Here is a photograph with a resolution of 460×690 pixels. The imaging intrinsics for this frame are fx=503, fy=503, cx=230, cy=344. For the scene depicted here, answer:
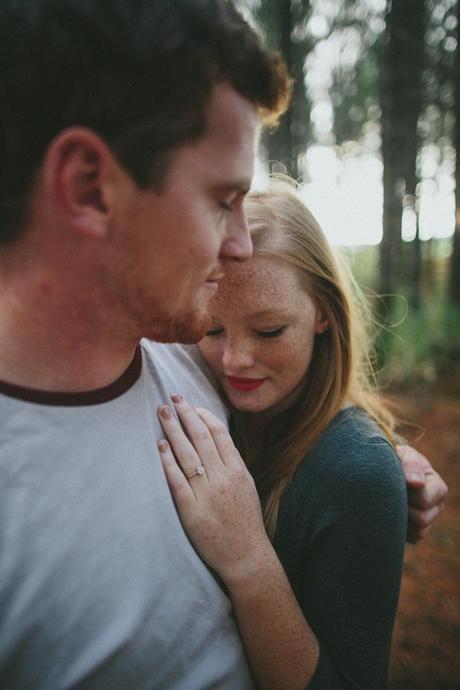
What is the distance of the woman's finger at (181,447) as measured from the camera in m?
1.47

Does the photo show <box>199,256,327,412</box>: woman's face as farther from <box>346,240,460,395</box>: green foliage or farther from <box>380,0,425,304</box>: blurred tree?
<box>380,0,425,304</box>: blurred tree

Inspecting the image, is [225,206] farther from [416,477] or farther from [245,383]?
[416,477]

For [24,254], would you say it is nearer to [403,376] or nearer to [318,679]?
[318,679]

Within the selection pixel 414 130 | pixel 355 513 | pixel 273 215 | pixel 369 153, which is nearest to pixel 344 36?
pixel 414 130

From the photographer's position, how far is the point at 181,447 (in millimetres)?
1476

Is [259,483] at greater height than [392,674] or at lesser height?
greater

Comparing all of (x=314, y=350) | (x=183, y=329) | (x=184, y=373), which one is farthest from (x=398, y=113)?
(x=183, y=329)

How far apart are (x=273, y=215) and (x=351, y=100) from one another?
16342 mm

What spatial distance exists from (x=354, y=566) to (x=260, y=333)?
83 centimetres

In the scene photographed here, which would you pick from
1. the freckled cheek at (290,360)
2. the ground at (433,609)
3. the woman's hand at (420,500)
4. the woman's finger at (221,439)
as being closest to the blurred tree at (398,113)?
the ground at (433,609)

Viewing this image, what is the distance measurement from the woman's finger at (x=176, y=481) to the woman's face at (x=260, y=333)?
0.50 m

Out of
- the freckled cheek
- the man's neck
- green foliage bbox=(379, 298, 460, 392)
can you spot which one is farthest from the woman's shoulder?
green foliage bbox=(379, 298, 460, 392)

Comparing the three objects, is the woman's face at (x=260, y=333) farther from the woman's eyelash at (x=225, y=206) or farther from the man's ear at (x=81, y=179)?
the man's ear at (x=81, y=179)

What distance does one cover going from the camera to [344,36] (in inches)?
496
